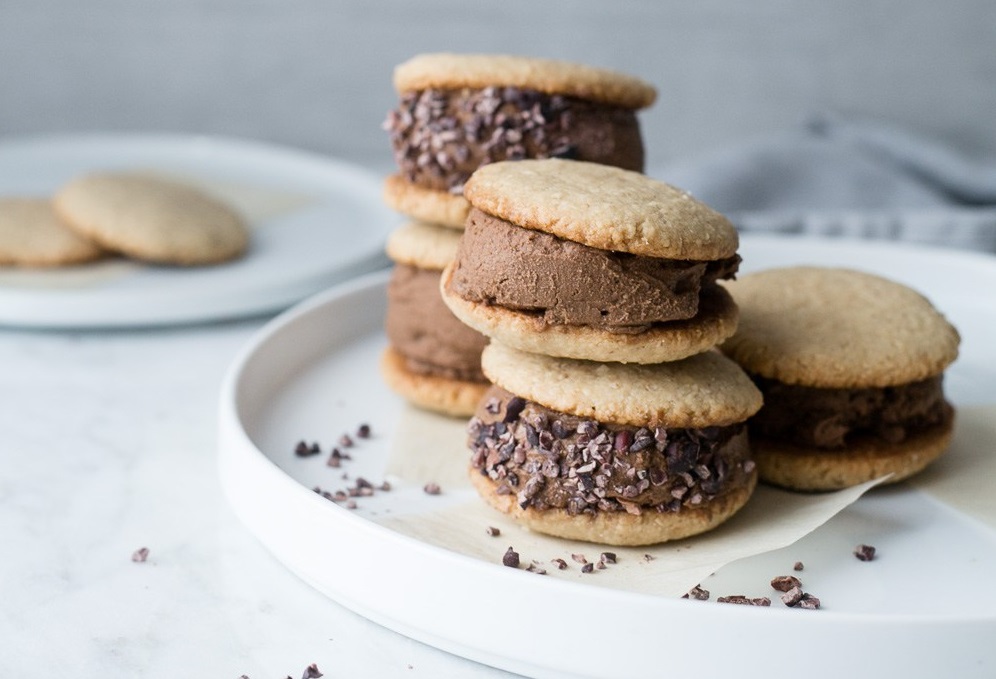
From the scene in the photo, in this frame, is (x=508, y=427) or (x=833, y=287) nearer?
(x=508, y=427)

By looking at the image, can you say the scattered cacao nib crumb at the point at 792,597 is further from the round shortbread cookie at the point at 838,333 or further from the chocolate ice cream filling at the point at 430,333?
the chocolate ice cream filling at the point at 430,333

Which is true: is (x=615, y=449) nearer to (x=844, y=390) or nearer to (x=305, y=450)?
(x=844, y=390)

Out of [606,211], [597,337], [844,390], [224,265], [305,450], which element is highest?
[606,211]

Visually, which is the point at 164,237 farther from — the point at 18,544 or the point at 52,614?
the point at 52,614

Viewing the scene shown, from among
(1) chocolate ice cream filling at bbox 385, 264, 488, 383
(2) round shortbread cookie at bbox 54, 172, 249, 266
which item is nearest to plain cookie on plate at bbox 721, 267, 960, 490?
(1) chocolate ice cream filling at bbox 385, 264, 488, 383

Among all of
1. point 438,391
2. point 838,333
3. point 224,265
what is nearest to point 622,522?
point 838,333

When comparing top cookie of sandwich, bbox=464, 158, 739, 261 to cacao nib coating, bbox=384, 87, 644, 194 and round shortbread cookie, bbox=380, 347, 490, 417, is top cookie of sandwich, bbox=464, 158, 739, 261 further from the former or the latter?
round shortbread cookie, bbox=380, 347, 490, 417

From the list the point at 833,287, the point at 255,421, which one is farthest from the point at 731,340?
the point at 255,421
